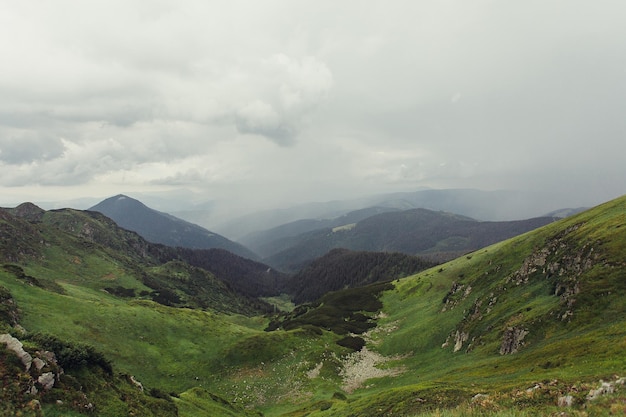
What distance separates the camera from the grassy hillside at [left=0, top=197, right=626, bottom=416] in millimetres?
27391

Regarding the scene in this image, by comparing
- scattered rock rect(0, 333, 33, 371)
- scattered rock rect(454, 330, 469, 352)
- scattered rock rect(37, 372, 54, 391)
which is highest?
scattered rock rect(0, 333, 33, 371)

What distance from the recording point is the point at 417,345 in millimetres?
78125

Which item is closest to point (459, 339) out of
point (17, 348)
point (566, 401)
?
point (566, 401)

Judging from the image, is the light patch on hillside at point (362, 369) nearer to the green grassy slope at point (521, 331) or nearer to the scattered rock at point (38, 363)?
the green grassy slope at point (521, 331)

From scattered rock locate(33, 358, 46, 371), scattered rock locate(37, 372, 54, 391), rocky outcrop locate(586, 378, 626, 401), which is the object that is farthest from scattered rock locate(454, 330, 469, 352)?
scattered rock locate(33, 358, 46, 371)

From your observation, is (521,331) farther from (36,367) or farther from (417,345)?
(36,367)

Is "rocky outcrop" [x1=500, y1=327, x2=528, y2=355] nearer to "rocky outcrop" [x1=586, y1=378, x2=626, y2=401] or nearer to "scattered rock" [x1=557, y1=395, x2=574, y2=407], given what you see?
"rocky outcrop" [x1=586, y1=378, x2=626, y2=401]

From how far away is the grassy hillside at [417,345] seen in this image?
27.4m

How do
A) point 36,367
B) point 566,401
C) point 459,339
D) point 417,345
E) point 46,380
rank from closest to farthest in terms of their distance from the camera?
point 566,401 → point 46,380 → point 36,367 → point 459,339 → point 417,345

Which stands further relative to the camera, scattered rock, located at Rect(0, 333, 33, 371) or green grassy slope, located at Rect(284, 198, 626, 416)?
green grassy slope, located at Rect(284, 198, 626, 416)

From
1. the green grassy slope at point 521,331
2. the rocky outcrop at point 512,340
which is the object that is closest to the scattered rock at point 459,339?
the green grassy slope at point 521,331

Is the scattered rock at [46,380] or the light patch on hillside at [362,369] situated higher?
the scattered rock at [46,380]

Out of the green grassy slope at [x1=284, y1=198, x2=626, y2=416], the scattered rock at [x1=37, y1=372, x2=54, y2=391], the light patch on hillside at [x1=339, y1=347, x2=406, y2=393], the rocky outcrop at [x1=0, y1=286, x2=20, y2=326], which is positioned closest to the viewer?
the scattered rock at [x1=37, y1=372, x2=54, y2=391]

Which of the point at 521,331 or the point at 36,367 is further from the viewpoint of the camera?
the point at 521,331
